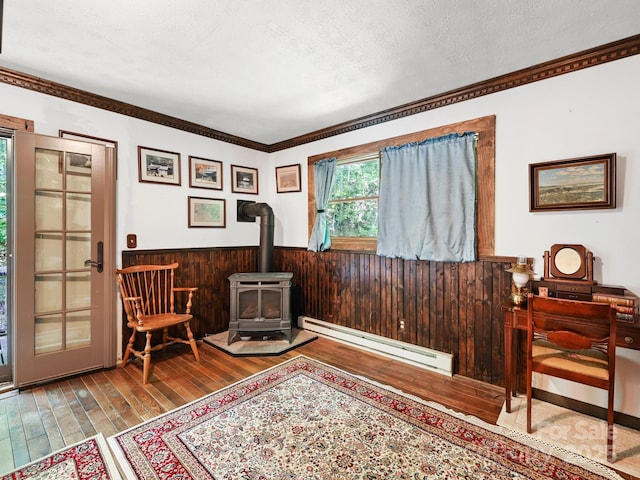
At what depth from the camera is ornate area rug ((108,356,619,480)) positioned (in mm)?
1604

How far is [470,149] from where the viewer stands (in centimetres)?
261

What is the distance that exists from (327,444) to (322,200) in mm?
2563

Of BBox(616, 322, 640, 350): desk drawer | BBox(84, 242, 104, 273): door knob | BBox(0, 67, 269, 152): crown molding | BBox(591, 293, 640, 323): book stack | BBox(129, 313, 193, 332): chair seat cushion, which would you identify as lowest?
BBox(129, 313, 193, 332): chair seat cushion

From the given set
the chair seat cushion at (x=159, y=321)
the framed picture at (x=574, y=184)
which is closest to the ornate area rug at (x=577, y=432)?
the framed picture at (x=574, y=184)

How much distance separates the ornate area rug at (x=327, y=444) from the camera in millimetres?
1604

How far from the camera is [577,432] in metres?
1.93

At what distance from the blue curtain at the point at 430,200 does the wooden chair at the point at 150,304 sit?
2167 millimetres

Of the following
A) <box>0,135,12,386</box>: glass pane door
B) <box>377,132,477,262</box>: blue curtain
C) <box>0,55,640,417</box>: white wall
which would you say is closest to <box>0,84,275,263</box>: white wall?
<box>0,55,640,417</box>: white wall

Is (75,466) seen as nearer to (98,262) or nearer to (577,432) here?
(98,262)

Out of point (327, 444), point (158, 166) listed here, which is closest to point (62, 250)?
point (158, 166)

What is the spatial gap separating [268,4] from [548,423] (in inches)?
124

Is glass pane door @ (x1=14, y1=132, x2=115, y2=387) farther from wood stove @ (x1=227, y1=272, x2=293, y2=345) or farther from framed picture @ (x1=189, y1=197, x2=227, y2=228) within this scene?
wood stove @ (x1=227, y1=272, x2=293, y2=345)

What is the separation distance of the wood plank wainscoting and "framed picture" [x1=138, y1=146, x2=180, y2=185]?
782 mm

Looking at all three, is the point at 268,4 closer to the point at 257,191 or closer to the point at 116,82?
the point at 116,82
